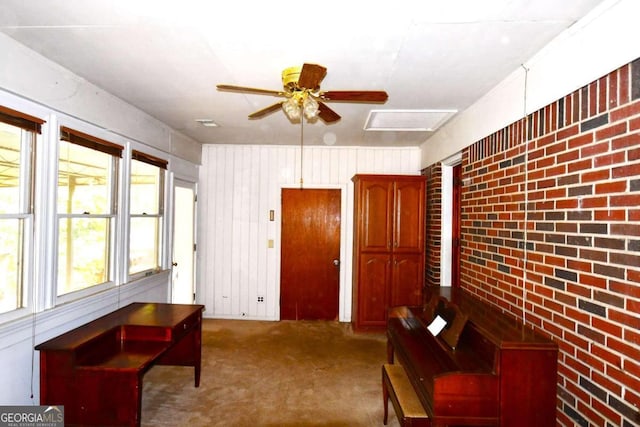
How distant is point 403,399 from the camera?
221cm

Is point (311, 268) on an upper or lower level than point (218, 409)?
upper

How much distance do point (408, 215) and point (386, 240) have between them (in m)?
0.44

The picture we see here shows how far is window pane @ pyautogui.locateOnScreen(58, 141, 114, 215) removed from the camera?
2732mm

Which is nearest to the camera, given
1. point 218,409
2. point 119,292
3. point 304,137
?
point 218,409

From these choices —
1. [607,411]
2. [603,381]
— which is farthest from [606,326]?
[607,411]

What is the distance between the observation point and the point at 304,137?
4.70m

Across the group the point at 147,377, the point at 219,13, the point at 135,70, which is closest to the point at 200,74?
the point at 135,70

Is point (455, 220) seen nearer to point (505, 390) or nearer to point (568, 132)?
point (568, 132)

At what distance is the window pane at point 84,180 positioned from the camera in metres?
2.73

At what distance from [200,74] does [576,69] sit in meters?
2.43

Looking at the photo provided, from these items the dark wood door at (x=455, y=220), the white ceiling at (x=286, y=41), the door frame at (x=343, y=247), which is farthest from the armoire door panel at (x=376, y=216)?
the white ceiling at (x=286, y=41)

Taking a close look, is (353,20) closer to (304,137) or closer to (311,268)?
(304,137)

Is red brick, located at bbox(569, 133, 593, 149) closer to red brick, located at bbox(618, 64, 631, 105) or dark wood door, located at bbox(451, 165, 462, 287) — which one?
red brick, located at bbox(618, 64, 631, 105)

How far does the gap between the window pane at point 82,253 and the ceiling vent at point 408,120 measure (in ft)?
9.19
